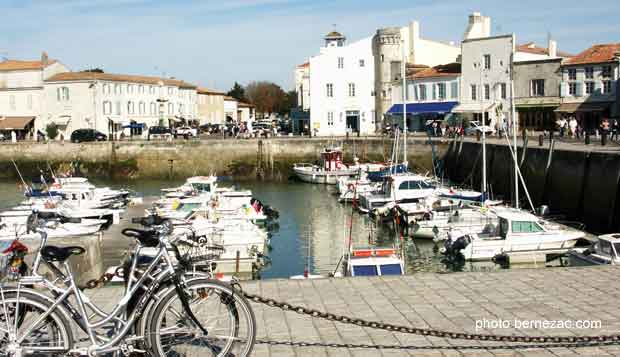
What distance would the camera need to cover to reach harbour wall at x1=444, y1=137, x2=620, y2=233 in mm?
27969

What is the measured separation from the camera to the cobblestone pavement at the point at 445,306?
277 inches

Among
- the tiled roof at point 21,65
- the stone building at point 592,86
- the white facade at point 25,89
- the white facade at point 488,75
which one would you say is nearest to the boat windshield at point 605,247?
the stone building at point 592,86

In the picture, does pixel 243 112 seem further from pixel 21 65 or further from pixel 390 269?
pixel 390 269

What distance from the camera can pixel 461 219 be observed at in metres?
27.8

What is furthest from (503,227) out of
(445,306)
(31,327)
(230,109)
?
(230,109)

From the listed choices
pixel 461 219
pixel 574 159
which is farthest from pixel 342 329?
pixel 574 159

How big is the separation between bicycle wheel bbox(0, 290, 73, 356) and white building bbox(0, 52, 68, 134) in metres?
68.0

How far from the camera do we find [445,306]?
8383 mm

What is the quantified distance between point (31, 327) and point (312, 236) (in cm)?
2546

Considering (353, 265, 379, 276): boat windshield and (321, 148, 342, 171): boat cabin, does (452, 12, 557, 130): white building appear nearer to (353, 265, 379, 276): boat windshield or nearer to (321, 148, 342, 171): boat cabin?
(321, 148, 342, 171): boat cabin

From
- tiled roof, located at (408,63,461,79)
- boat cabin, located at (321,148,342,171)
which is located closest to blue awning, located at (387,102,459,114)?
tiled roof, located at (408,63,461,79)

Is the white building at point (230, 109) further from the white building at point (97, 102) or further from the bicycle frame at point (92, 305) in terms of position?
the bicycle frame at point (92, 305)

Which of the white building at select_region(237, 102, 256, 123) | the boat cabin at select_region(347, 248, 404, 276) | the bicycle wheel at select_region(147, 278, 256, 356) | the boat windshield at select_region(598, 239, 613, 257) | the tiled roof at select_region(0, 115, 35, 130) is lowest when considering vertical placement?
the boat cabin at select_region(347, 248, 404, 276)

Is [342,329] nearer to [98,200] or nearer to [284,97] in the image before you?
[98,200]
